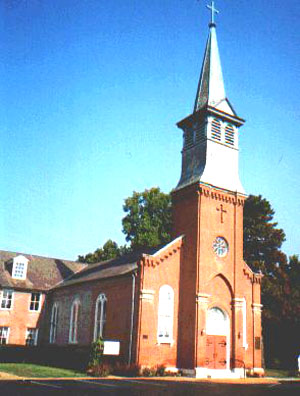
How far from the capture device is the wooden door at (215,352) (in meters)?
29.8

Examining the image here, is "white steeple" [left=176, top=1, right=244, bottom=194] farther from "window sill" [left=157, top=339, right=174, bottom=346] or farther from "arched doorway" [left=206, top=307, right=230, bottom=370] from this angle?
"window sill" [left=157, top=339, right=174, bottom=346]

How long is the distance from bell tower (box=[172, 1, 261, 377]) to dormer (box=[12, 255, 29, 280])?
19099 mm

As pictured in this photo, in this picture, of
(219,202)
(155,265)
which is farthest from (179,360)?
(219,202)

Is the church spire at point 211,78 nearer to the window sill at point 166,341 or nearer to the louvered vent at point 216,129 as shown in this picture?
the louvered vent at point 216,129

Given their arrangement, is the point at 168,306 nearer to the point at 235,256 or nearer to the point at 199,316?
the point at 199,316

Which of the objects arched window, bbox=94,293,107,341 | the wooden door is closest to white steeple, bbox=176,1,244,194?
arched window, bbox=94,293,107,341

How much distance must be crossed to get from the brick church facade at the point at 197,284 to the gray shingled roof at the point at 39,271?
661cm

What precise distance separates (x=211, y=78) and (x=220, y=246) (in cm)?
1462

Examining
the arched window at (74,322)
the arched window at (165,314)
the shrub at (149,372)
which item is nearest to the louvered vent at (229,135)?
the arched window at (165,314)

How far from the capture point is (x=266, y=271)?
159 feet

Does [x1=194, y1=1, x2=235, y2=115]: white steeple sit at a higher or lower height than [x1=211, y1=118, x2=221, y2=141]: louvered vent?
higher

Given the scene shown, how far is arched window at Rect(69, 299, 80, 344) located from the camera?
37.2 m

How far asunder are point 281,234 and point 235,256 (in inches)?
758

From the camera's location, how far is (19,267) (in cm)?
4519
